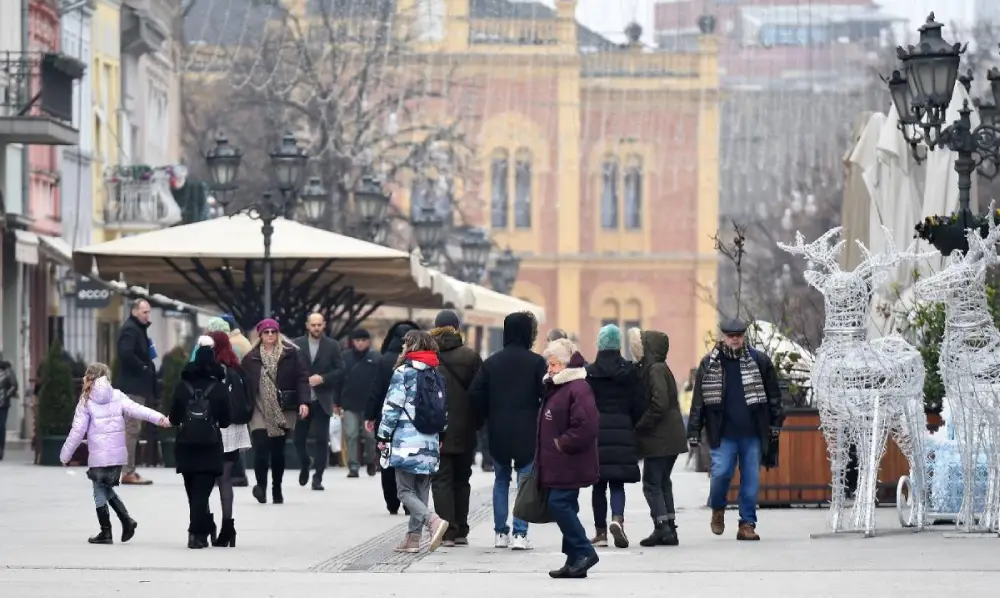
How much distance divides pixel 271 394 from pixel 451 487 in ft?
14.8

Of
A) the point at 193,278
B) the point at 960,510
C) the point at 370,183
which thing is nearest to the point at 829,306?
the point at 960,510

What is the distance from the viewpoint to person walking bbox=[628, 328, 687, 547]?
19.2 m

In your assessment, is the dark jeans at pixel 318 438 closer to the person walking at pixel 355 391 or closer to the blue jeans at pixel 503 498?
the person walking at pixel 355 391

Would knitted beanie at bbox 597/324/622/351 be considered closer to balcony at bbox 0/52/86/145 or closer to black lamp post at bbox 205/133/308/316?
black lamp post at bbox 205/133/308/316

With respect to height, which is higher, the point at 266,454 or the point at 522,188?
the point at 522,188

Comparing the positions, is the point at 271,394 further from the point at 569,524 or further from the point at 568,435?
the point at 569,524

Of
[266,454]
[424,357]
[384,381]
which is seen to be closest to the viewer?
[424,357]

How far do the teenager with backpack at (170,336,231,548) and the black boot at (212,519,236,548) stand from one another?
10 cm

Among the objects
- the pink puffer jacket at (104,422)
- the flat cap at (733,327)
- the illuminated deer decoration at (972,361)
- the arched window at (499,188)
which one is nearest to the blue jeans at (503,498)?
the flat cap at (733,327)

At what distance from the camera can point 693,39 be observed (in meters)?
97.4

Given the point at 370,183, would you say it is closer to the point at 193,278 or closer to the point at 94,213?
the point at 193,278

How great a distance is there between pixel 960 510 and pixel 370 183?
20.2m

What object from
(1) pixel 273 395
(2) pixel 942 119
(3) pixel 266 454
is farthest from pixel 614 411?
(3) pixel 266 454

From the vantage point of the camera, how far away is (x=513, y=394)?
1844cm
